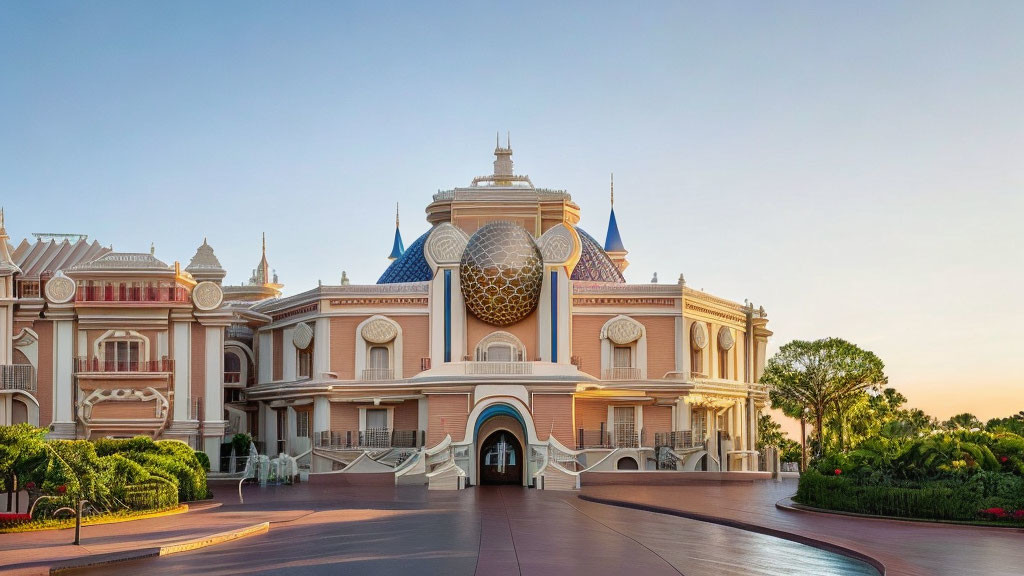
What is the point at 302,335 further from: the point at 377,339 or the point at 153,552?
the point at 153,552

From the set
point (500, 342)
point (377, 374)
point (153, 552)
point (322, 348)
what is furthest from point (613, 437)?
point (153, 552)

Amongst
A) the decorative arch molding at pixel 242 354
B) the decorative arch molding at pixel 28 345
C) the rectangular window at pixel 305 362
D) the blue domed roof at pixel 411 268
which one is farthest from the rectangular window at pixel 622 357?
the decorative arch molding at pixel 28 345

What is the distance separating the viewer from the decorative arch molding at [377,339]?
4688cm

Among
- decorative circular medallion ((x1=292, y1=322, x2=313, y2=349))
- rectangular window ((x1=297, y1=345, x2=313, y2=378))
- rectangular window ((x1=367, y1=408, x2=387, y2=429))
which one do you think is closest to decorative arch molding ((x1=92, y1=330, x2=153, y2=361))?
decorative circular medallion ((x1=292, y1=322, x2=313, y2=349))

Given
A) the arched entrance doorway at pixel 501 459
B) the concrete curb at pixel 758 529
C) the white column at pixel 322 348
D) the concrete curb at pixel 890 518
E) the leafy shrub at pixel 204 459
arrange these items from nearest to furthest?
the concrete curb at pixel 758 529 → the concrete curb at pixel 890 518 → the leafy shrub at pixel 204 459 → the arched entrance doorway at pixel 501 459 → the white column at pixel 322 348

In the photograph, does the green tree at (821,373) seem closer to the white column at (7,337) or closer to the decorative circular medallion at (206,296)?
the decorative circular medallion at (206,296)

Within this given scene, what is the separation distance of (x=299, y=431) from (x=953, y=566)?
116ft

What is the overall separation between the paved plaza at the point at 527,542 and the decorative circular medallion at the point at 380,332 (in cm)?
1621

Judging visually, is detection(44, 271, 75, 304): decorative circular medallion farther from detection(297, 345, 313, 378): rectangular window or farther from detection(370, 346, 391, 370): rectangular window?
detection(370, 346, 391, 370): rectangular window

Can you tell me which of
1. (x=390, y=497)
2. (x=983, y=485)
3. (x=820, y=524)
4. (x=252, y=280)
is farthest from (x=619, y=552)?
(x=252, y=280)

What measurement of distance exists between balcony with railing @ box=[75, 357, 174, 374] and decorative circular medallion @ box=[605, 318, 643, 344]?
17106mm

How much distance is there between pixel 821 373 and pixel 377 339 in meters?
17.5

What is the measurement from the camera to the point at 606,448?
43344mm

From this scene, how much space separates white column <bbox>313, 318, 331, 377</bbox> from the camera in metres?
47.0
